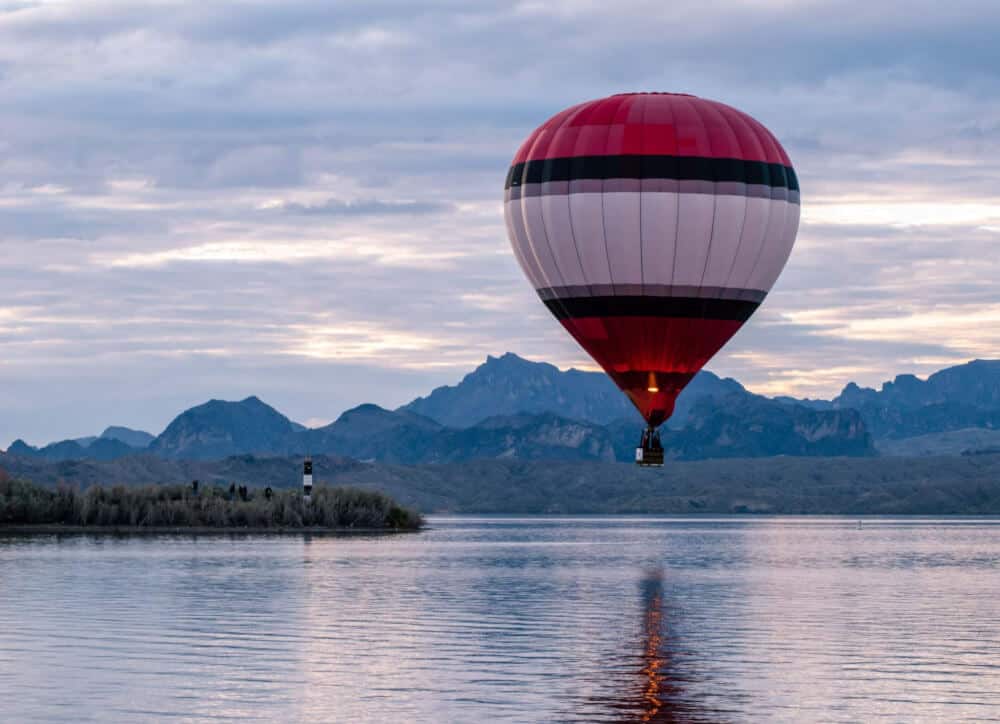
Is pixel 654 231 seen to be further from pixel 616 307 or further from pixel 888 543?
pixel 888 543

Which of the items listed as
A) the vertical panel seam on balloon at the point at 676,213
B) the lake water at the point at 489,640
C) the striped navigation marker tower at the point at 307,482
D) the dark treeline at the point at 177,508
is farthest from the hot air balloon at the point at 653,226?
the striped navigation marker tower at the point at 307,482

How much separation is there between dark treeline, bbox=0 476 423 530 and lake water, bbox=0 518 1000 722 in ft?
132

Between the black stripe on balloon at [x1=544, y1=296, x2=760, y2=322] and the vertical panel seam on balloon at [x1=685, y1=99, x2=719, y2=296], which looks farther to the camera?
the black stripe on balloon at [x1=544, y1=296, x2=760, y2=322]

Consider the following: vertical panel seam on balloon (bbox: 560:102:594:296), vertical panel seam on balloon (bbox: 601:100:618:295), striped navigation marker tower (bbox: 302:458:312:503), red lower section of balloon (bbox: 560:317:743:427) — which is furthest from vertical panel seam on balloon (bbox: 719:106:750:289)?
striped navigation marker tower (bbox: 302:458:312:503)

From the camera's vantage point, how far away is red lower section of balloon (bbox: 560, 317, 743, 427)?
66.7 metres

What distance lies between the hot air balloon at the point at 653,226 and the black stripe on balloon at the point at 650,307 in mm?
37

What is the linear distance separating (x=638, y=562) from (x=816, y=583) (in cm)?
2407

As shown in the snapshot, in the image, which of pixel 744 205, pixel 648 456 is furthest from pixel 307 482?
pixel 744 205

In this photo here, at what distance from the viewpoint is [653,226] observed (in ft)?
216

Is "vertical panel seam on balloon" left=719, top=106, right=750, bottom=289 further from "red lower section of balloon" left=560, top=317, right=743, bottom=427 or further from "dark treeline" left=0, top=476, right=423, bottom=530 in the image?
"dark treeline" left=0, top=476, right=423, bottom=530

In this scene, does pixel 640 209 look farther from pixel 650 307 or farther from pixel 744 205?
pixel 744 205

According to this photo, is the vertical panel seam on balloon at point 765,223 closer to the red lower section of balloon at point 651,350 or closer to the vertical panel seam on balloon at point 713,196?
the red lower section of balloon at point 651,350

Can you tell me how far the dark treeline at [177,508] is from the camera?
453 ft

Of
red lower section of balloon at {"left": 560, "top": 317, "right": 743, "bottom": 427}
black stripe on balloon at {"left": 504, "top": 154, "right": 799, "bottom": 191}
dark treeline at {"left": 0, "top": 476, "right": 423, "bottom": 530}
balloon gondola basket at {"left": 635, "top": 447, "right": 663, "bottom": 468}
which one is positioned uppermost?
black stripe on balloon at {"left": 504, "top": 154, "right": 799, "bottom": 191}
